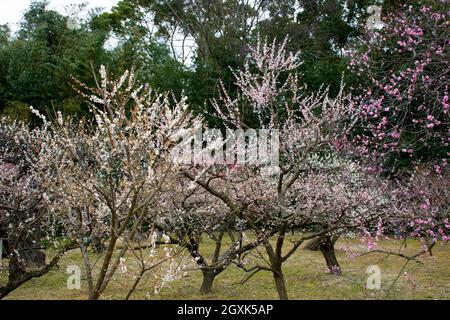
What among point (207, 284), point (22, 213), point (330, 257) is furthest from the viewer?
point (330, 257)

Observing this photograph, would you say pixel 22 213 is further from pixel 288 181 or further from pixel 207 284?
pixel 288 181

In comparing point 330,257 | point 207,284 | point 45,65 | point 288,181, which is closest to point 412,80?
point 288,181

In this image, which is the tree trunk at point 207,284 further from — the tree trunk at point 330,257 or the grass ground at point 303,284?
the tree trunk at point 330,257

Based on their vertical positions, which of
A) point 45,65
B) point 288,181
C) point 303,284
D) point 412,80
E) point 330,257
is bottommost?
point 303,284

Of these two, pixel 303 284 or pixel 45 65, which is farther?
pixel 45 65

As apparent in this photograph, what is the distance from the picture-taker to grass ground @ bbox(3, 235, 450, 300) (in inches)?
334

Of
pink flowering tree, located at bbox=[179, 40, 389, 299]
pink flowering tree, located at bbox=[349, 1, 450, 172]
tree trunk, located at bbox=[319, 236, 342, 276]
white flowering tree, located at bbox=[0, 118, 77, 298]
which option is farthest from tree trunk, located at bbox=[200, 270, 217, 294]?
pink flowering tree, located at bbox=[349, 1, 450, 172]

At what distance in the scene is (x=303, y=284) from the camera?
9.57 metres

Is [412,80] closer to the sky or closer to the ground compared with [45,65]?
closer to the ground

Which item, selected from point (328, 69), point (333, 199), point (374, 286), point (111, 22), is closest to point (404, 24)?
point (333, 199)

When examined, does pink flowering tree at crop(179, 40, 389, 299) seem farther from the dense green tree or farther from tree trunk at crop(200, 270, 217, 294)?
the dense green tree

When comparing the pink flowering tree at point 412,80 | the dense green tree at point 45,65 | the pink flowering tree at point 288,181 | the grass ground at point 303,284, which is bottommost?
the grass ground at point 303,284

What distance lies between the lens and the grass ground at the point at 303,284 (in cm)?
849

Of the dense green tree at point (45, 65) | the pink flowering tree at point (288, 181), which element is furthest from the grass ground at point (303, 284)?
the dense green tree at point (45, 65)
